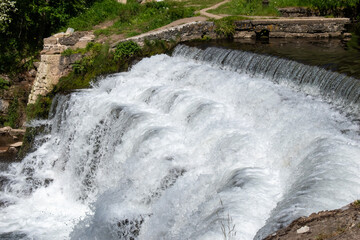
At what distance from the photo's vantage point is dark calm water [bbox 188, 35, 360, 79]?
9867 mm

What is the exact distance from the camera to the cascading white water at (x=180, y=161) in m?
5.43

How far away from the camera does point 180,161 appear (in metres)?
7.64

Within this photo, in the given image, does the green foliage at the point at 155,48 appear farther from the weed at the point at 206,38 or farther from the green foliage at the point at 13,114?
the green foliage at the point at 13,114

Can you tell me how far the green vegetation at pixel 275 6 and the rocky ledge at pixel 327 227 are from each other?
1369cm

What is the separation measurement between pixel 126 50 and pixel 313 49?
624cm

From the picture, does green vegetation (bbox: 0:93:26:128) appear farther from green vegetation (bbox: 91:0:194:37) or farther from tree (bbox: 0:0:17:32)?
green vegetation (bbox: 91:0:194:37)

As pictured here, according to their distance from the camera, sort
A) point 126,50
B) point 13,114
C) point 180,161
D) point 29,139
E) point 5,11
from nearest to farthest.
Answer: point 180,161 → point 29,139 → point 126,50 → point 13,114 → point 5,11

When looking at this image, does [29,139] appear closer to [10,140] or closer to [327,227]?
[10,140]

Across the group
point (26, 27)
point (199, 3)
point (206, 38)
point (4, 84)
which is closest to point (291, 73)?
point (206, 38)

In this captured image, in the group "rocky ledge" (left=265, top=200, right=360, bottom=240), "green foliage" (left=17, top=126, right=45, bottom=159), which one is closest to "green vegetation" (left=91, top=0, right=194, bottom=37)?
"green foliage" (left=17, top=126, right=45, bottom=159)

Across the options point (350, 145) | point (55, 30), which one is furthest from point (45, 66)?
point (350, 145)

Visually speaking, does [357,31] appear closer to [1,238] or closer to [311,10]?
[311,10]

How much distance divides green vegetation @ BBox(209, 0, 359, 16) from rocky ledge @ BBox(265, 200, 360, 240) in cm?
1369

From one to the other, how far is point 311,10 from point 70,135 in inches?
460
